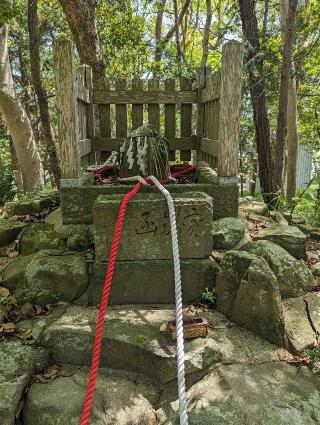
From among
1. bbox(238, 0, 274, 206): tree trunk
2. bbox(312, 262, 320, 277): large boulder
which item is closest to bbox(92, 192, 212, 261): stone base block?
bbox(312, 262, 320, 277): large boulder

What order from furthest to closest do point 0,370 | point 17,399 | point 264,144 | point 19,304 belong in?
1. point 264,144
2. point 19,304
3. point 0,370
4. point 17,399

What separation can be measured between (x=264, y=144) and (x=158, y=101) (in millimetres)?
2600

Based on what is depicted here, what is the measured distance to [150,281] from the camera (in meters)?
2.72

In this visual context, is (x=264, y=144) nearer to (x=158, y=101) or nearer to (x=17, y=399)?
(x=158, y=101)

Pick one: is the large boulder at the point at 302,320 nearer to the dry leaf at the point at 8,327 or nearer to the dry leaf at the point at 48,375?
the dry leaf at the point at 48,375

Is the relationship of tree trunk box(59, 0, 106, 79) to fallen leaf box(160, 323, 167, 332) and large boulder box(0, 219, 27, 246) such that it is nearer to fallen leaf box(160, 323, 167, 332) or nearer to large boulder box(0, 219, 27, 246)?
large boulder box(0, 219, 27, 246)

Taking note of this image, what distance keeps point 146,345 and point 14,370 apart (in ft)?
2.59

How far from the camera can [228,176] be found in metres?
3.17

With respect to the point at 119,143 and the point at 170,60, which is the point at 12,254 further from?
the point at 170,60

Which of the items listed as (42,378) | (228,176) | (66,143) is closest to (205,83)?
(228,176)

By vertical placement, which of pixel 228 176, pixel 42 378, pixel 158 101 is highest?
pixel 158 101

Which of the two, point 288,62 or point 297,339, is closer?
point 297,339

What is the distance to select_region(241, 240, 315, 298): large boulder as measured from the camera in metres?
2.84

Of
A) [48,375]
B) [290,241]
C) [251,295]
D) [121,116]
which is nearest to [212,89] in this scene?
[121,116]
